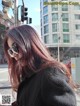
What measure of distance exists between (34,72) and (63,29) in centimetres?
6709

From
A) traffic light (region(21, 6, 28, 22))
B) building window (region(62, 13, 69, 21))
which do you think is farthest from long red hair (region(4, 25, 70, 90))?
building window (region(62, 13, 69, 21))

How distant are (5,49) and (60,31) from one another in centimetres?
6670

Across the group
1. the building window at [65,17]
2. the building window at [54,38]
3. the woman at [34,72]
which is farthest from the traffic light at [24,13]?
the building window at [65,17]

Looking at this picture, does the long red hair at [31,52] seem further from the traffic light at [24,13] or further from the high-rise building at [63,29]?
the high-rise building at [63,29]

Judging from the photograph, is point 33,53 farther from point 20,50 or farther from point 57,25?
point 57,25

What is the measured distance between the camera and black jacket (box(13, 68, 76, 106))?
1774 millimetres

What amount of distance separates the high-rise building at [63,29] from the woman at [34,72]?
215 ft

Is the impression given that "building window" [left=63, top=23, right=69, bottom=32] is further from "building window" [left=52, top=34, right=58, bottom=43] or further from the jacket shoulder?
the jacket shoulder

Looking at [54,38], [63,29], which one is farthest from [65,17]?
[54,38]

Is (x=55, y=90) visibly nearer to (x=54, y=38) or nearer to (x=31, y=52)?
(x=31, y=52)

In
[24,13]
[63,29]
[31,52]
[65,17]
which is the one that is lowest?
[31,52]

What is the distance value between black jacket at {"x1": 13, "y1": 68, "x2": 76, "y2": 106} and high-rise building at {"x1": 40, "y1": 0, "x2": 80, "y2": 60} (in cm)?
6574

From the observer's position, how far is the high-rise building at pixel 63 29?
2709 inches

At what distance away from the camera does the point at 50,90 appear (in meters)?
1.79
